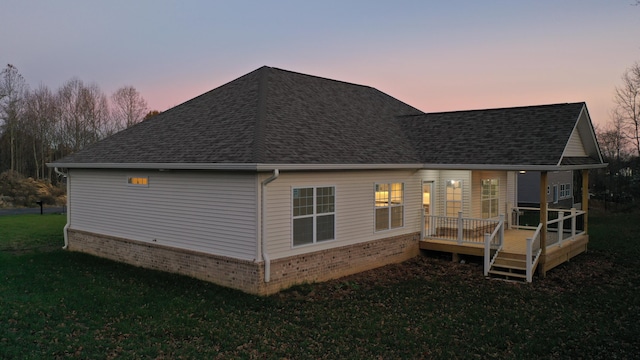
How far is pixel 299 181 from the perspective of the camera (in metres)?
11.3

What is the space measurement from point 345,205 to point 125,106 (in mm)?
41945

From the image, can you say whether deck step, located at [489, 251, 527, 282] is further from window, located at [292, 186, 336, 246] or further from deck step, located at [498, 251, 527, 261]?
window, located at [292, 186, 336, 246]

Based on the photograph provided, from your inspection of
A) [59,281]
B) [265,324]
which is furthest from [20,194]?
[265,324]

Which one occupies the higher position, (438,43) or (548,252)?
(438,43)

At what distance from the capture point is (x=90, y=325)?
8.33 m

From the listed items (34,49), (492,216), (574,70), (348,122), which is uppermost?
(34,49)

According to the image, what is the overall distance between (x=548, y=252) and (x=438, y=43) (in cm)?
1223

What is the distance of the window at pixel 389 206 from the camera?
13.7 m

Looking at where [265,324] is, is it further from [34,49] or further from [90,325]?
[34,49]

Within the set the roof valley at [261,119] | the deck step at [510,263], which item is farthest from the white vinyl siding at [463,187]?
the roof valley at [261,119]

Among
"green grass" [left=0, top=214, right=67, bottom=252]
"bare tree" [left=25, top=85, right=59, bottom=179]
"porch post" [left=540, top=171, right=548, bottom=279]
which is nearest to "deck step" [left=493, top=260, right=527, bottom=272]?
"porch post" [left=540, top=171, right=548, bottom=279]

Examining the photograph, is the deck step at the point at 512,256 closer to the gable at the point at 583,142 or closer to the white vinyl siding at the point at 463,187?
the white vinyl siding at the point at 463,187

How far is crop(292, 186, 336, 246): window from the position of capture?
37.1ft

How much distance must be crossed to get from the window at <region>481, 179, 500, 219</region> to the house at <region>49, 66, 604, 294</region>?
8 cm
